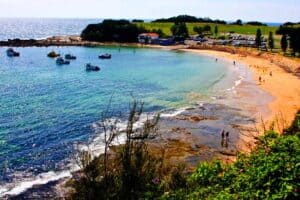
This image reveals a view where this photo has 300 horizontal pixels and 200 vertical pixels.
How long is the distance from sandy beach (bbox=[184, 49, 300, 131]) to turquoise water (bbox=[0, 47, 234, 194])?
27.2ft

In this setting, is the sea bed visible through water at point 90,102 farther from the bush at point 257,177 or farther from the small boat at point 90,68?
the bush at point 257,177

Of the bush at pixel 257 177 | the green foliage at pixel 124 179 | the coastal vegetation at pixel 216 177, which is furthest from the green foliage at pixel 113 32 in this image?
the bush at pixel 257 177

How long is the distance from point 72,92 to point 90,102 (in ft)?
34.2

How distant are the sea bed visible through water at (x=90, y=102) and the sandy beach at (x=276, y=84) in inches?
92.8

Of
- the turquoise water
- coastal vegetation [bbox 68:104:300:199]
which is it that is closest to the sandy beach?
the turquoise water

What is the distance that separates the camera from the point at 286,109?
66812mm

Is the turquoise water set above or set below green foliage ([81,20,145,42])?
below

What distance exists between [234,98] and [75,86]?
3152 cm

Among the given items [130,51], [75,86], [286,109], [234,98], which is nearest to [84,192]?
[286,109]

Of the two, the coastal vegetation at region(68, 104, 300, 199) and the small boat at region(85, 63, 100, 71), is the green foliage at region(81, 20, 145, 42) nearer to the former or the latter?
the small boat at region(85, 63, 100, 71)

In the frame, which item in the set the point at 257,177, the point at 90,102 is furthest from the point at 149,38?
the point at 257,177

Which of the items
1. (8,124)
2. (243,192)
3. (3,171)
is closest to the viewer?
(243,192)

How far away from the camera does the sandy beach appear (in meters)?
61.3

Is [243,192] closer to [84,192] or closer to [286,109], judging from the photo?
[84,192]
